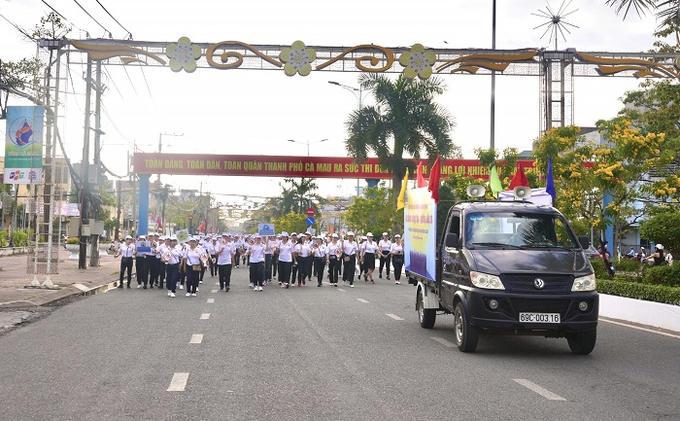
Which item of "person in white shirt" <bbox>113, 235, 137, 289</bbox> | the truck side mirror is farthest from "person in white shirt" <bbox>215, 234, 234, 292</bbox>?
the truck side mirror

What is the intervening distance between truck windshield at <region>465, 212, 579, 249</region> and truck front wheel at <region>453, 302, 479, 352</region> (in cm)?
100

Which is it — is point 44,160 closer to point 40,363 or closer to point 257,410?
point 40,363

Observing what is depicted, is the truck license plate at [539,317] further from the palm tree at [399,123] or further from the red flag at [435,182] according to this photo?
the palm tree at [399,123]

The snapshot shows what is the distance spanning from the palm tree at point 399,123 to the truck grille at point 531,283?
26320 mm

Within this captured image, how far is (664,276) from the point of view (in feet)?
53.9

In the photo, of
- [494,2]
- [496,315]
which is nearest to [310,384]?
[496,315]

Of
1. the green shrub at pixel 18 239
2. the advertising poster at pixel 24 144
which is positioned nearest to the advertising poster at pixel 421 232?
the advertising poster at pixel 24 144

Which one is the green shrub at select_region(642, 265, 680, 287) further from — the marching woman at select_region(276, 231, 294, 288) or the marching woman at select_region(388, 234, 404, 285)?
the marching woman at select_region(388, 234, 404, 285)

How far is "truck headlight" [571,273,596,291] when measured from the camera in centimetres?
1023

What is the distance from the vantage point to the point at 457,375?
29.5 ft

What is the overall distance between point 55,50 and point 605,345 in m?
19.8

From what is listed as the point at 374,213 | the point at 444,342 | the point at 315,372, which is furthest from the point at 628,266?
the point at 374,213

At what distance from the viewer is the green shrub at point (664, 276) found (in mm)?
16141

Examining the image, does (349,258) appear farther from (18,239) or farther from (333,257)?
(18,239)
